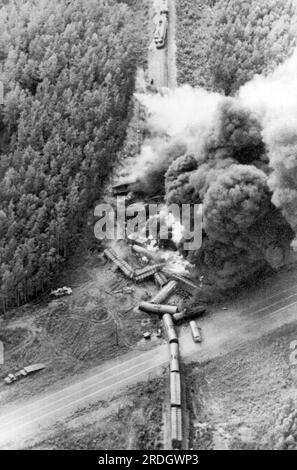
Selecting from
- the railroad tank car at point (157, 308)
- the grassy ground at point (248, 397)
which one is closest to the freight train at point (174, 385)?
the railroad tank car at point (157, 308)

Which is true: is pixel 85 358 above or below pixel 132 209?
below

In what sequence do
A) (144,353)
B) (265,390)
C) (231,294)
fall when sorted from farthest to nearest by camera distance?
(231,294), (144,353), (265,390)

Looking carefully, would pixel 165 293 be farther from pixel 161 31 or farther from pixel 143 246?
pixel 161 31

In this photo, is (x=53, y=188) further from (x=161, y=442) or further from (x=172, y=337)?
(x=161, y=442)

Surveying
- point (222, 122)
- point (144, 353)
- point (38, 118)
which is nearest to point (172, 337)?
point (144, 353)

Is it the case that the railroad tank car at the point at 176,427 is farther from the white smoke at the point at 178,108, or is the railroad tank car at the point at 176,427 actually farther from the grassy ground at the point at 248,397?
the white smoke at the point at 178,108

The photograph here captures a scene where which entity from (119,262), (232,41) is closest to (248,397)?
(119,262)
